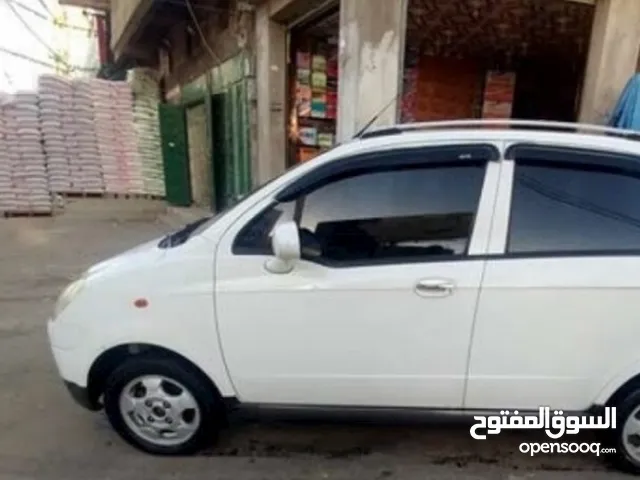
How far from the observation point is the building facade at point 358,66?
5023 millimetres

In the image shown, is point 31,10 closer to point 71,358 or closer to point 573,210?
point 71,358

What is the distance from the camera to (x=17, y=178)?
1121cm

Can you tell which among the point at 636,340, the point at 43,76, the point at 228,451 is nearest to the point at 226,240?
the point at 228,451

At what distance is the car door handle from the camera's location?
7.86 ft

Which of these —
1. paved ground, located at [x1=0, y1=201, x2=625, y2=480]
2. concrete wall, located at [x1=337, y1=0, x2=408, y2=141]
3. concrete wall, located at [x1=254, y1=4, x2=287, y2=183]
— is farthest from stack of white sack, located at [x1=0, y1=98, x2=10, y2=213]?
concrete wall, located at [x1=337, y1=0, x2=408, y2=141]

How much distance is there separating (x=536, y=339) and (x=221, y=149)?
8.11 m

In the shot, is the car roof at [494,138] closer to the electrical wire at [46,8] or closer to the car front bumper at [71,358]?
the car front bumper at [71,358]

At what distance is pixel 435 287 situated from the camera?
2.40 metres

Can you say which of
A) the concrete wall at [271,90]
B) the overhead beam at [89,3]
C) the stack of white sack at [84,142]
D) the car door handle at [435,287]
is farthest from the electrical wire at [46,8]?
the car door handle at [435,287]

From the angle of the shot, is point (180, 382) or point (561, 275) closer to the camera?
point (561, 275)

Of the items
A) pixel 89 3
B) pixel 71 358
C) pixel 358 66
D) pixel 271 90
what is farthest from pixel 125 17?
pixel 71 358

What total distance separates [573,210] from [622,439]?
1.20 m

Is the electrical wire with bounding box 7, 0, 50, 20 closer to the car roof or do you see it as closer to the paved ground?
the paved ground

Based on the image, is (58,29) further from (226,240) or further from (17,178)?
(226,240)
